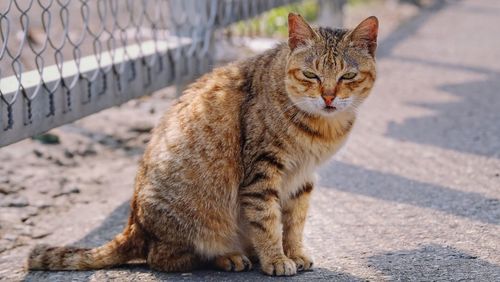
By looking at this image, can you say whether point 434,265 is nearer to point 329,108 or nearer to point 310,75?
point 329,108

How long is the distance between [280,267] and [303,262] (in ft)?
0.48

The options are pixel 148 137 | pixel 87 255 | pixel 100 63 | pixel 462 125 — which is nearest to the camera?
pixel 87 255

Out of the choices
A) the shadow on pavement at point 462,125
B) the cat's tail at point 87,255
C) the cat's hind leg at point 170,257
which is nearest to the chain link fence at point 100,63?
the cat's tail at point 87,255

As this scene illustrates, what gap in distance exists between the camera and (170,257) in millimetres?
3461

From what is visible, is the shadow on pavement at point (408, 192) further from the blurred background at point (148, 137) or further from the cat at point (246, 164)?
the cat at point (246, 164)

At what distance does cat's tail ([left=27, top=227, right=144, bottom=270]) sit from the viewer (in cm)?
347

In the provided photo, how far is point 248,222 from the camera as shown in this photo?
11.3 ft

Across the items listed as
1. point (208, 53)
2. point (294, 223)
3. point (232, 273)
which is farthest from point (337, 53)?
point (208, 53)

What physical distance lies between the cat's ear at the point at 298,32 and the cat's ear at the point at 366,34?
0.18 metres

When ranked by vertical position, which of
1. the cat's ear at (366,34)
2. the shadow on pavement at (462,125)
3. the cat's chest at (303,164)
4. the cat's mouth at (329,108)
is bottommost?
the shadow on pavement at (462,125)

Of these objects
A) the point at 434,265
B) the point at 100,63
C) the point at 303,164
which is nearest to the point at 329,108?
the point at 303,164

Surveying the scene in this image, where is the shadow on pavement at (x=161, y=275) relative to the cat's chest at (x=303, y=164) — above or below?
below

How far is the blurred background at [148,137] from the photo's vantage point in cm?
358

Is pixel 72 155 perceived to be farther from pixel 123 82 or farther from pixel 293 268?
pixel 293 268
